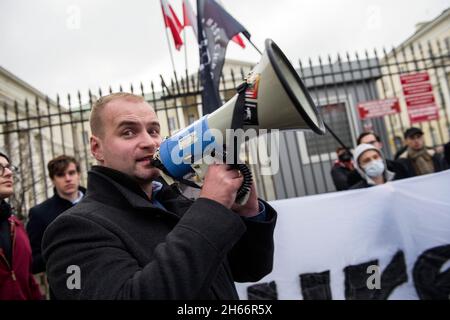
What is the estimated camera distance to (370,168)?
3812 mm

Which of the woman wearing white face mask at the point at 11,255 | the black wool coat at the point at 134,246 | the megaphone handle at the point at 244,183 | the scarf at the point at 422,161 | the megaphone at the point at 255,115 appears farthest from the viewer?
the scarf at the point at 422,161

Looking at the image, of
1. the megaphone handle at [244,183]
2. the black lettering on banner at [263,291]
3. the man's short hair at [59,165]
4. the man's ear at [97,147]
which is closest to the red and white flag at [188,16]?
the man's short hair at [59,165]

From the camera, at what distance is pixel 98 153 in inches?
63.7

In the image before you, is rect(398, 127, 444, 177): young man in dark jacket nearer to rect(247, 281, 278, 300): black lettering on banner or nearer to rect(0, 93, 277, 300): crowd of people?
rect(247, 281, 278, 300): black lettering on banner

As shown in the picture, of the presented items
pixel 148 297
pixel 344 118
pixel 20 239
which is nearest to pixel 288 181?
pixel 344 118

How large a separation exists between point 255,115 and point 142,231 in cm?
61

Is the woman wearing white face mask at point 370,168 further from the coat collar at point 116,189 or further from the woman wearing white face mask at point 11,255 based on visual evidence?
the woman wearing white face mask at point 11,255

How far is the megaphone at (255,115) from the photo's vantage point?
1.25m

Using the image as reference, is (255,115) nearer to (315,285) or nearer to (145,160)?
(145,160)

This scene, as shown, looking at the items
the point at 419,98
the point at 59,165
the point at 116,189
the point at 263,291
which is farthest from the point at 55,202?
the point at 419,98

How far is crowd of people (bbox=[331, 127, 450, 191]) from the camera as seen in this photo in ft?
12.5

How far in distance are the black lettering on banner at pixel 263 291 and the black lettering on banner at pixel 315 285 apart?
9.9 inches

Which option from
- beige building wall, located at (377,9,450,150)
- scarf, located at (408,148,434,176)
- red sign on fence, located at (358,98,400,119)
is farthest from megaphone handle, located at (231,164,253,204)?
beige building wall, located at (377,9,450,150)

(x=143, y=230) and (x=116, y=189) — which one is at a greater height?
(x=116, y=189)
